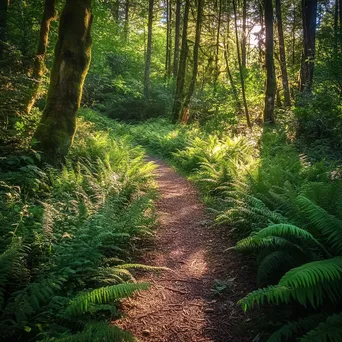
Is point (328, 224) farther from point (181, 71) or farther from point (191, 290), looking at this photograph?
point (181, 71)

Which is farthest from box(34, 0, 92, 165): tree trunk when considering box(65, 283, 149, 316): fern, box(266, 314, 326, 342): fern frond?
box(266, 314, 326, 342): fern frond

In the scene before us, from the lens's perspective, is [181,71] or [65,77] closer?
[65,77]

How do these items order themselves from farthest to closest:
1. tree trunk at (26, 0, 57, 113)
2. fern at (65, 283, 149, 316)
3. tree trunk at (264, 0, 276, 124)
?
1. tree trunk at (264, 0, 276, 124)
2. tree trunk at (26, 0, 57, 113)
3. fern at (65, 283, 149, 316)

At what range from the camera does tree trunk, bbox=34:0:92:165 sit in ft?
21.3

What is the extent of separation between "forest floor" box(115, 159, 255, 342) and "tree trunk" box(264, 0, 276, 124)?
830cm

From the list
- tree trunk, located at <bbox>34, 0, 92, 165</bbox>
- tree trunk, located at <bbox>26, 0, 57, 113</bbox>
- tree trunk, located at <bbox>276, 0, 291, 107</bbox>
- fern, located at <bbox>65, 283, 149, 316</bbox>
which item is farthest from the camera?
tree trunk, located at <bbox>276, 0, 291, 107</bbox>

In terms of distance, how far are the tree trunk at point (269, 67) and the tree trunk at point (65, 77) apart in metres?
7.61

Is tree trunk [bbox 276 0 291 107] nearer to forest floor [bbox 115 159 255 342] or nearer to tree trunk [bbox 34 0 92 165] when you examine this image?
tree trunk [bbox 34 0 92 165]

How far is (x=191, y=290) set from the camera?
3732 millimetres

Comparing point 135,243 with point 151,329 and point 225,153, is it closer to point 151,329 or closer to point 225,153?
point 151,329

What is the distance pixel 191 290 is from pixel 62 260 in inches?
65.4

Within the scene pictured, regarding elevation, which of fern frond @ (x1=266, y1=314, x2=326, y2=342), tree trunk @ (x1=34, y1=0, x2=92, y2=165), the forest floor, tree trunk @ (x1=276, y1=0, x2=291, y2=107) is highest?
tree trunk @ (x1=276, y1=0, x2=291, y2=107)

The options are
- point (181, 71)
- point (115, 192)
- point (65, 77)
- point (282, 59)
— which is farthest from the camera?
point (181, 71)

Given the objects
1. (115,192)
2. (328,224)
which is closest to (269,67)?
(115,192)
